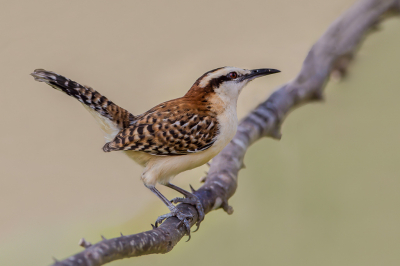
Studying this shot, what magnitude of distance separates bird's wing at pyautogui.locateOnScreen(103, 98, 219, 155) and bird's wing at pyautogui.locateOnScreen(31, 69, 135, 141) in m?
0.17

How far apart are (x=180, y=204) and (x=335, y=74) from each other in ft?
11.8

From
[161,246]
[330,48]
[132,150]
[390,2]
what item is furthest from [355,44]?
[161,246]

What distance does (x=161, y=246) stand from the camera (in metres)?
3.09

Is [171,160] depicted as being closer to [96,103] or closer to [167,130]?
[167,130]

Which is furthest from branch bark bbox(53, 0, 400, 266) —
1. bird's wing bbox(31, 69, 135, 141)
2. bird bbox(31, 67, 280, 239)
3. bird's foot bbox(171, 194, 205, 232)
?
bird's wing bbox(31, 69, 135, 141)

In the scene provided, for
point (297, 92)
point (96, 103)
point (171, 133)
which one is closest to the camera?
point (171, 133)

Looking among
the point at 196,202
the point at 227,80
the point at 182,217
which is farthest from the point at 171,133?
the point at 227,80

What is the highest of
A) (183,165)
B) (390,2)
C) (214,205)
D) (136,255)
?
(390,2)

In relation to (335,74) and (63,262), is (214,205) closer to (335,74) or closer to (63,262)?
(63,262)

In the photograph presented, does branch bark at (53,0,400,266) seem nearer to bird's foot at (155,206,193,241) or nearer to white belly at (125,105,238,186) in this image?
bird's foot at (155,206,193,241)

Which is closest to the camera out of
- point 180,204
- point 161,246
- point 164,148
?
point 161,246

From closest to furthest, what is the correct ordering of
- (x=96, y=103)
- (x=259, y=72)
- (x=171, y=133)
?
(x=171, y=133) → (x=96, y=103) → (x=259, y=72)

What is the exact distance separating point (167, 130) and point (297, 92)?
2.58 meters

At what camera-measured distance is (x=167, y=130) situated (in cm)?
430
